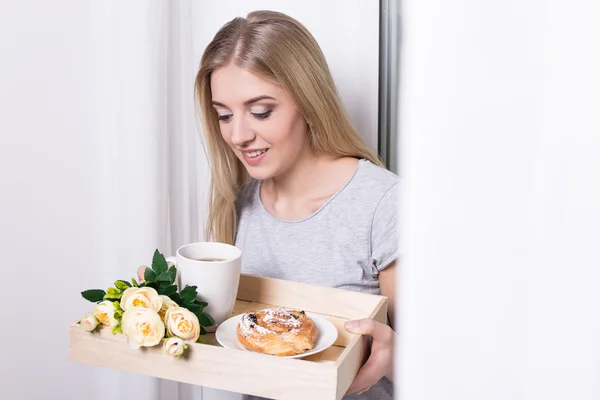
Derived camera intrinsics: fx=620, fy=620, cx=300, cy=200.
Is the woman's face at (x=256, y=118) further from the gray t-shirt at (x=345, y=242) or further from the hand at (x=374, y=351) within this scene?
the hand at (x=374, y=351)

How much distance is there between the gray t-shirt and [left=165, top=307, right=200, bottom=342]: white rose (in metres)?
0.42

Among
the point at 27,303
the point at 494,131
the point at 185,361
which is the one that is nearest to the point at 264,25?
the point at 185,361

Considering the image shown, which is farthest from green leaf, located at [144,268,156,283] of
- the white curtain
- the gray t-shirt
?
the white curtain

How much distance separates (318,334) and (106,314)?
0.88ft

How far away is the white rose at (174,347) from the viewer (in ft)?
2.27

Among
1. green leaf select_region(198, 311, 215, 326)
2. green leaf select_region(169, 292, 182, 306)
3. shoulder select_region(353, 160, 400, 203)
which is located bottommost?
green leaf select_region(198, 311, 215, 326)

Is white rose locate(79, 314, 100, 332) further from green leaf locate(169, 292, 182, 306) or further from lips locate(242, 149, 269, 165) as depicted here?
lips locate(242, 149, 269, 165)

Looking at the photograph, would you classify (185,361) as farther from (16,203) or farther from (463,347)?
(16,203)

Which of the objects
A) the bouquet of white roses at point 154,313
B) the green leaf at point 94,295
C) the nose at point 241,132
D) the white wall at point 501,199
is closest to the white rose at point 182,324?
the bouquet of white roses at point 154,313

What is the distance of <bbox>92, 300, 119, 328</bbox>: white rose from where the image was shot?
2.44ft

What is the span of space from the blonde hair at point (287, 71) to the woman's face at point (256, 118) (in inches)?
0.7

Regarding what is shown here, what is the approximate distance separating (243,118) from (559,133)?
865mm

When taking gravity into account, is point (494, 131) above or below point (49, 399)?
above

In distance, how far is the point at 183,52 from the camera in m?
1.37
